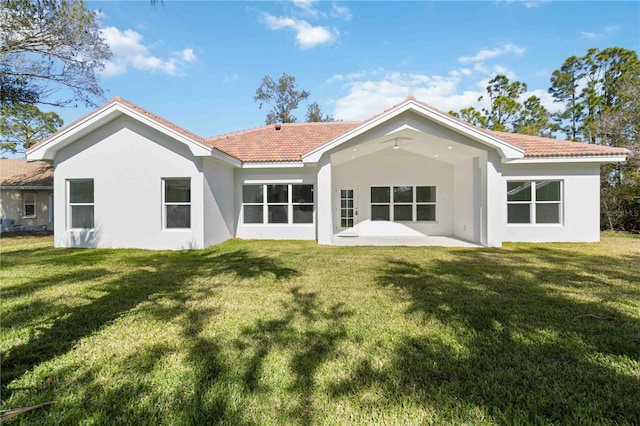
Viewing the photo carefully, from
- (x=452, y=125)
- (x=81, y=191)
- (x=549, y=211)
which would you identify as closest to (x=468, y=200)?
(x=549, y=211)

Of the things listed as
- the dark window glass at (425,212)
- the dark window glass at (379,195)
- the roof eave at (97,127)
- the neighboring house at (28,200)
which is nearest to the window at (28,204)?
the neighboring house at (28,200)

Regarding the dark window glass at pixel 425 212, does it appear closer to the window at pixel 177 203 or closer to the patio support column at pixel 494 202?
the patio support column at pixel 494 202

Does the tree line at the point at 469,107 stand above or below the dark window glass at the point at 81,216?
above

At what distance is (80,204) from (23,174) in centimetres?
1611

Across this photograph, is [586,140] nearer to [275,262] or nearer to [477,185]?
[477,185]

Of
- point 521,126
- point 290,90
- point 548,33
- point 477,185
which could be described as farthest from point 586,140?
point 290,90

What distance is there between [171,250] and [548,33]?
1797cm

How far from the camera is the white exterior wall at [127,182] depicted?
435 inches

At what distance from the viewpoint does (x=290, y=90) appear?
3709cm

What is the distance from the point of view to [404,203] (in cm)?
1504

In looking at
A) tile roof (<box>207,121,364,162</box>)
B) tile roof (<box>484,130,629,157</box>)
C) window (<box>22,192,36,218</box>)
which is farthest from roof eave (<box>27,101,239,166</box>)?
window (<box>22,192,36,218</box>)

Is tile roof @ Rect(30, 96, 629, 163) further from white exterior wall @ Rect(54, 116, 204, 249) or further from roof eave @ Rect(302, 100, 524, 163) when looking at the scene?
white exterior wall @ Rect(54, 116, 204, 249)

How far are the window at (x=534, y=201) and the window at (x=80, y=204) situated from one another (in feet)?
54.4

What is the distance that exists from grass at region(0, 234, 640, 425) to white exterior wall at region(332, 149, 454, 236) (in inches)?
297
